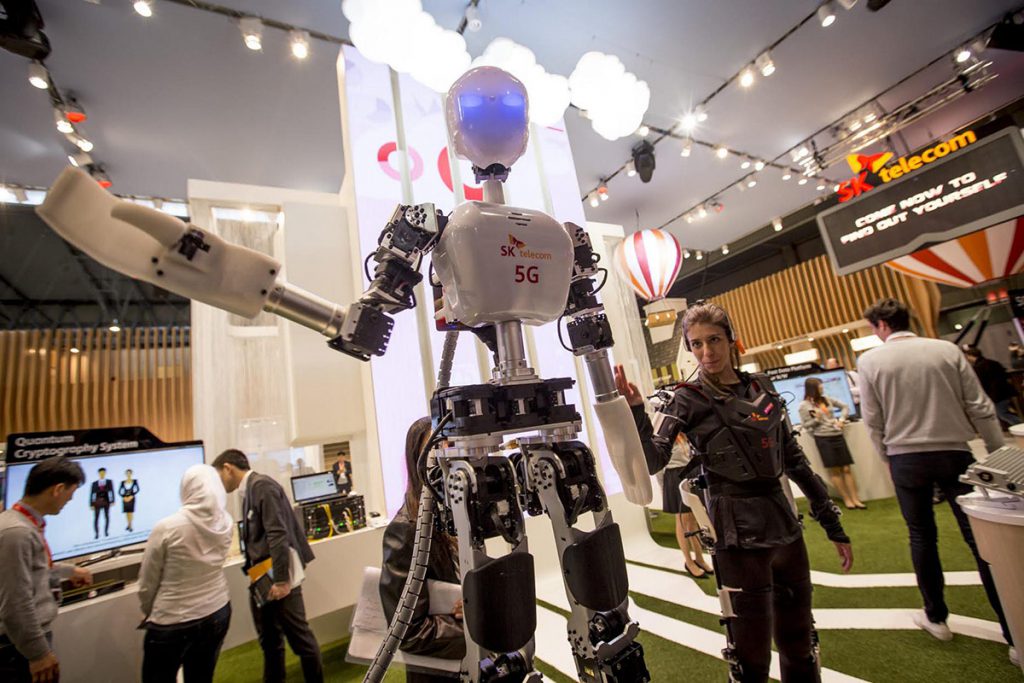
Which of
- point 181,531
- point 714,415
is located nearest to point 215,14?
point 181,531

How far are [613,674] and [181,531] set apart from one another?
227 centimetres

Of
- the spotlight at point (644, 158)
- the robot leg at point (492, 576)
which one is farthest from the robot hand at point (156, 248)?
the spotlight at point (644, 158)

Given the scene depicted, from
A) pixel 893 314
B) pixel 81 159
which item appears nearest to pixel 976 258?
pixel 893 314

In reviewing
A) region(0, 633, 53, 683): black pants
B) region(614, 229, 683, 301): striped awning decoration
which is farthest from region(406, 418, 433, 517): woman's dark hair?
region(614, 229, 683, 301): striped awning decoration

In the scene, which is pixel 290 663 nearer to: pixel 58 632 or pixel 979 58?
pixel 58 632

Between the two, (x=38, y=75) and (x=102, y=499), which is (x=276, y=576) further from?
(x=38, y=75)

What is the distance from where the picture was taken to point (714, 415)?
1.59m

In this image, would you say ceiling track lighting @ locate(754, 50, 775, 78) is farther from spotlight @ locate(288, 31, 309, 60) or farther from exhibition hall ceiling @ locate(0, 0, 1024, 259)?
spotlight @ locate(288, 31, 309, 60)

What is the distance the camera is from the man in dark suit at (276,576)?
2.46 metres

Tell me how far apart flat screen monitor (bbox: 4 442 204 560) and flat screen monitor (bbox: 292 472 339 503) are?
73 cm

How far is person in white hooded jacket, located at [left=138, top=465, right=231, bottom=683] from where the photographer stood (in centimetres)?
212

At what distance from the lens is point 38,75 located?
11.5ft

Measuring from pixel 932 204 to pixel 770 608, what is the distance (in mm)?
5070

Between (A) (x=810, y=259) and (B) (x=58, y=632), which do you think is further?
(A) (x=810, y=259)
